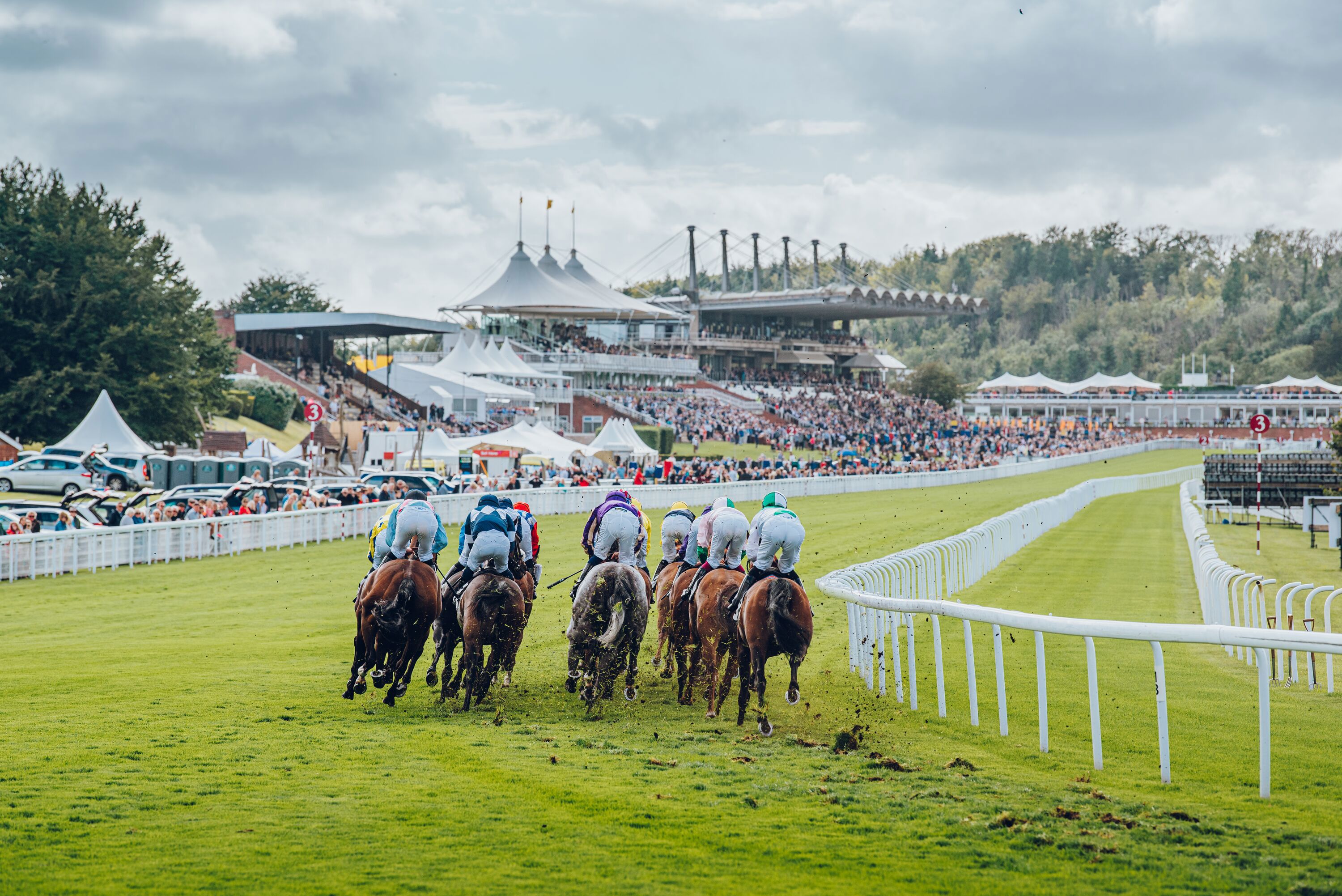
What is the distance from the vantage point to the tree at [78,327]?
41.8 m

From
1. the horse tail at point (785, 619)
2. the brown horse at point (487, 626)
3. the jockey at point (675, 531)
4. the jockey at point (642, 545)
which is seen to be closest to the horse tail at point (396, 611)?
the brown horse at point (487, 626)

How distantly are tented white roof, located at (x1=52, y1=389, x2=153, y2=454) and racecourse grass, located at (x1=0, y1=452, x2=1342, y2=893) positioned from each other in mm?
22797

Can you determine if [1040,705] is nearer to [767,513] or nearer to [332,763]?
[767,513]

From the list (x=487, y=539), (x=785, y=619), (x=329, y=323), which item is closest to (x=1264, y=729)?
(x=785, y=619)

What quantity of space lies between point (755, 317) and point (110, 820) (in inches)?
3503

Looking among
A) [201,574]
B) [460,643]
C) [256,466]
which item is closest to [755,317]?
[256,466]

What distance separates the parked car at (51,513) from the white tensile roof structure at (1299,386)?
87810 millimetres

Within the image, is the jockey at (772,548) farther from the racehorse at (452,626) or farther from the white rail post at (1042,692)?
the white rail post at (1042,692)

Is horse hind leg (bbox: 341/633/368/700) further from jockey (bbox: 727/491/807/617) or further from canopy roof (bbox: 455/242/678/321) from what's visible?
canopy roof (bbox: 455/242/678/321)

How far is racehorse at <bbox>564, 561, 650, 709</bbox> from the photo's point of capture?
10.2 meters

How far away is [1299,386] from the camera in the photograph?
92.7m

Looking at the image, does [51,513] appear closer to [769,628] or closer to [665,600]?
[665,600]

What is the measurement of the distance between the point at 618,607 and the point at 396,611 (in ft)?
5.69

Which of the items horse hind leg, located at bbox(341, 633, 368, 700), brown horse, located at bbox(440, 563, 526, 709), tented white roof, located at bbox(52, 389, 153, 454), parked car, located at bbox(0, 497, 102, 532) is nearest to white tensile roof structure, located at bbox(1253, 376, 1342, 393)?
tented white roof, located at bbox(52, 389, 153, 454)
